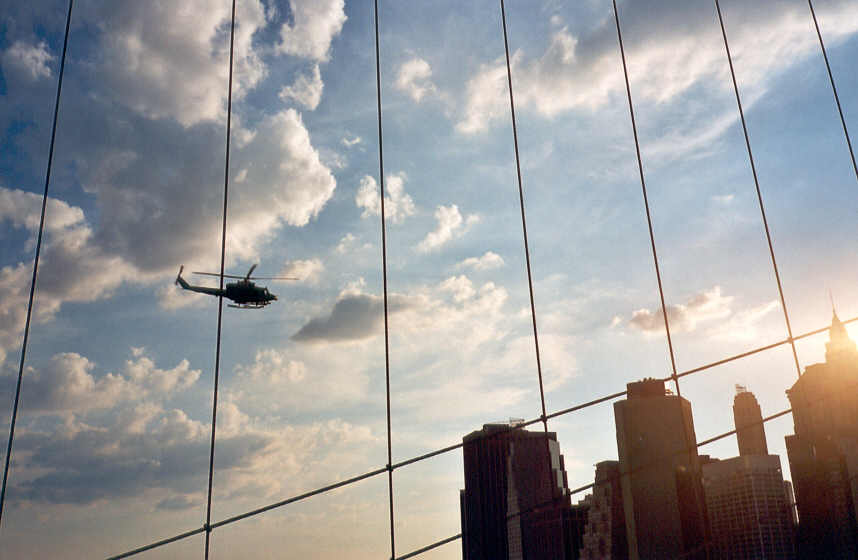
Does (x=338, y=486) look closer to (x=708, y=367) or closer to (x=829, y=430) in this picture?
(x=708, y=367)

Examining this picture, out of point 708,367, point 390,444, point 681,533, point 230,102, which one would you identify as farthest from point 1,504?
point 681,533

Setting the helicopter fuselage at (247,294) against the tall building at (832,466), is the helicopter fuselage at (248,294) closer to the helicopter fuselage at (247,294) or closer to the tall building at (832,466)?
the helicopter fuselage at (247,294)

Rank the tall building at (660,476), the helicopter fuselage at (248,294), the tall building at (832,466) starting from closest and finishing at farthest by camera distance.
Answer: the tall building at (660,476) < the helicopter fuselage at (248,294) < the tall building at (832,466)

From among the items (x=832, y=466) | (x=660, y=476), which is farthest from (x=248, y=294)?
(x=832, y=466)

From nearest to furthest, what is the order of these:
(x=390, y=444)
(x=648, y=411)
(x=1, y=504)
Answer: (x=1, y=504) < (x=390, y=444) < (x=648, y=411)

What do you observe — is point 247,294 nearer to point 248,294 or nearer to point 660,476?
point 248,294

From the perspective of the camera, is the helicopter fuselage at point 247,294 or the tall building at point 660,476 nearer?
the tall building at point 660,476

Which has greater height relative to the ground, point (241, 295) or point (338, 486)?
point (241, 295)

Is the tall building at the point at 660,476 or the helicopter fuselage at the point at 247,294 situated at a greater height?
the helicopter fuselage at the point at 247,294

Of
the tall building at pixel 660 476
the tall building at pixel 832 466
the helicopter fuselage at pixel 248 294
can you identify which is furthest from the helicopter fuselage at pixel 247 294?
the tall building at pixel 832 466
